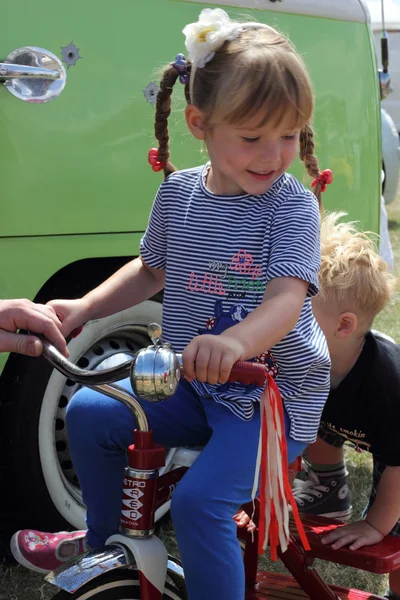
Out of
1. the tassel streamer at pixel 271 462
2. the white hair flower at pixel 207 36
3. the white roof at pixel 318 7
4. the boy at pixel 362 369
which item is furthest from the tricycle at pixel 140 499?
the white roof at pixel 318 7

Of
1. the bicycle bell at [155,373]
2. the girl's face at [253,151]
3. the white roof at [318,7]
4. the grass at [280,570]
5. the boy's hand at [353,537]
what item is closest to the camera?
the bicycle bell at [155,373]

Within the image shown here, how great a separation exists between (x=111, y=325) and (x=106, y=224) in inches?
14.7

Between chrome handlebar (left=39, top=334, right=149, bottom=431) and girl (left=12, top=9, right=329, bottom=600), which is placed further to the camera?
girl (left=12, top=9, right=329, bottom=600)

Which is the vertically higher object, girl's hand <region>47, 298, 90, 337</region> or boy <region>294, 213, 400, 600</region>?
Result: girl's hand <region>47, 298, 90, 337</region>

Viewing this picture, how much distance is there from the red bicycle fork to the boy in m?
0.78

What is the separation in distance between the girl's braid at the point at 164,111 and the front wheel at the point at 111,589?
1090 millimetres

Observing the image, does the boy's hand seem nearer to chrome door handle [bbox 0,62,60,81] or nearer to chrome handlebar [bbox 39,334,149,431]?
chrome handlebar [bbox 39,334,149,431]

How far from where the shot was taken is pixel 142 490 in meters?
1.98

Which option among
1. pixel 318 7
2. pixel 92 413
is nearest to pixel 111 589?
pixel 92 413

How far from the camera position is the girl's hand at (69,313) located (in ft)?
7.36

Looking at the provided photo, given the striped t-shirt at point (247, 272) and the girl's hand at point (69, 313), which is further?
the girl's hand at point (69, 313)

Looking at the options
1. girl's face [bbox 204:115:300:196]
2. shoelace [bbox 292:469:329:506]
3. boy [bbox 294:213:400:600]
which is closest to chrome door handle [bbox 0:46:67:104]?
girl's face [bbox 204:115:300:196]

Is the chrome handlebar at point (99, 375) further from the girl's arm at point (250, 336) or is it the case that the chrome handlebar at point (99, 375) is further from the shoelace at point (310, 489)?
the shoelace at point (310, 489)

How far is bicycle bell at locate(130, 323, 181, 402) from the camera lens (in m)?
1.67
